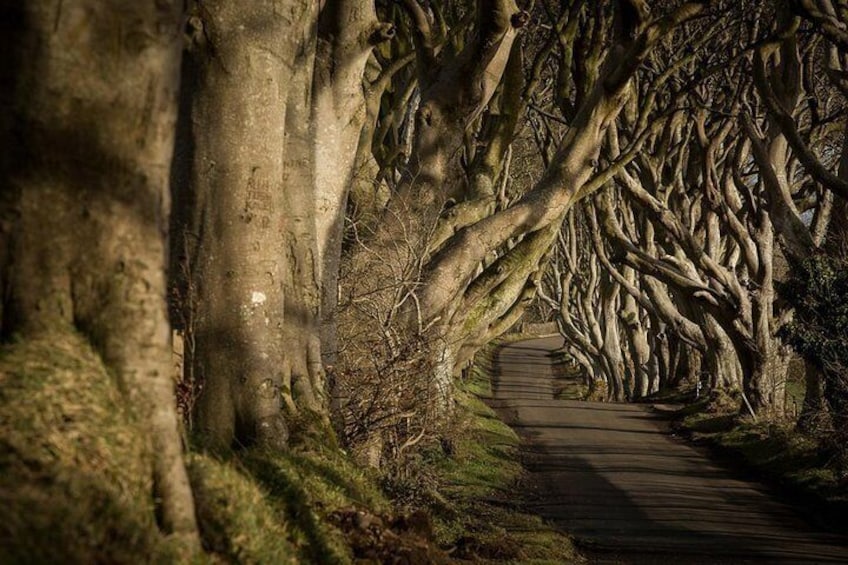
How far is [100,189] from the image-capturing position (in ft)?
14.7

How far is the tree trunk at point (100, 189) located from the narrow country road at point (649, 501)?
8448mm

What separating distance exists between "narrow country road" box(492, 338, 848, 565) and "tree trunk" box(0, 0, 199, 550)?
8.45 metres

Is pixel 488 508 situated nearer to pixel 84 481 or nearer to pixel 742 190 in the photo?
pixel 84 481

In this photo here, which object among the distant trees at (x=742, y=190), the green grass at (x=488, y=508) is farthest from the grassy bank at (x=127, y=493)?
the distant trees at (x=742, y=190)

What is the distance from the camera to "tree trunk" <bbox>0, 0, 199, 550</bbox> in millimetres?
4406

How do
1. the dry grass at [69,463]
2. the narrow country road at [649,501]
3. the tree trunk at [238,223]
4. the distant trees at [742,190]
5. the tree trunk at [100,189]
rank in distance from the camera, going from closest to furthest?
the dry grass at [69,463], the tree trunk at [100,189], the tree trunk at [238,223], the narrow country road at [649,501], the distant trees at [742,190]

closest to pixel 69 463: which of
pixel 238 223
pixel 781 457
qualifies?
pixel 238 223

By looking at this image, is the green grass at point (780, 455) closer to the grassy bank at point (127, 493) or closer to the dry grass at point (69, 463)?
the grassy bank at point (127, 493)

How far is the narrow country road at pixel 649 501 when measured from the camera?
1286 centimetres

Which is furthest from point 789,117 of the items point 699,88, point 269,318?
point 269,318

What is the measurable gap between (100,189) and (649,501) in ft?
44.5

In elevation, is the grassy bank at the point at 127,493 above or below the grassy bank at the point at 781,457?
above

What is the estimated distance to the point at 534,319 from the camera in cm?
10369

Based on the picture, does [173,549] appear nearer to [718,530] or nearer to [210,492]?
[210,492]
